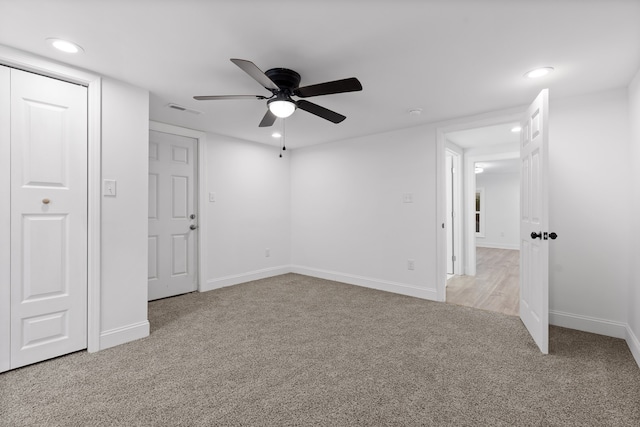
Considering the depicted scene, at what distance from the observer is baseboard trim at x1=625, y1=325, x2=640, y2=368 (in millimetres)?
2216

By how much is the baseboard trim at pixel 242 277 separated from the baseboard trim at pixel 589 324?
3659 millimetres

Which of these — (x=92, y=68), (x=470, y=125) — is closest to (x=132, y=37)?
(x=92, y=68)

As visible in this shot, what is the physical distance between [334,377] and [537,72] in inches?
107

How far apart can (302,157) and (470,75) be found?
123 inches

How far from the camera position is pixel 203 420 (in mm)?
1593

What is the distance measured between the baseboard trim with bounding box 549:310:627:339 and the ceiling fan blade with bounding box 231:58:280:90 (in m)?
3.37

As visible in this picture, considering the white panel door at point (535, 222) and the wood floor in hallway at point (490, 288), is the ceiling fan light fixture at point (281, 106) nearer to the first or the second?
the white panel door at point (535, 222)

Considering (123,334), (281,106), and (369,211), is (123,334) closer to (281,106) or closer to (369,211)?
(281,106)

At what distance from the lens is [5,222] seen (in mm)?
2039

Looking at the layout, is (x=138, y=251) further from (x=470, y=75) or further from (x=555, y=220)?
(x=555, y=220)

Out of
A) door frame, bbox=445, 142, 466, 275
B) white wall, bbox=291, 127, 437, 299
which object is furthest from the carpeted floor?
door frame, bbox=445, 142, 466, 275

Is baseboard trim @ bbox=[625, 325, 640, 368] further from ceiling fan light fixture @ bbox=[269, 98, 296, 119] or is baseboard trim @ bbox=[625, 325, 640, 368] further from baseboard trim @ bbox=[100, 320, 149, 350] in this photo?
baseboard trim @ bbox=[100, 320, 149, 350]

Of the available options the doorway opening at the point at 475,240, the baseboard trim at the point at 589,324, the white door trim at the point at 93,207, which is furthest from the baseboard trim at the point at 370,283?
the white door trim at the point at 93,207

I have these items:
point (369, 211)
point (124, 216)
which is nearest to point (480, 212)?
point (369, 211)
